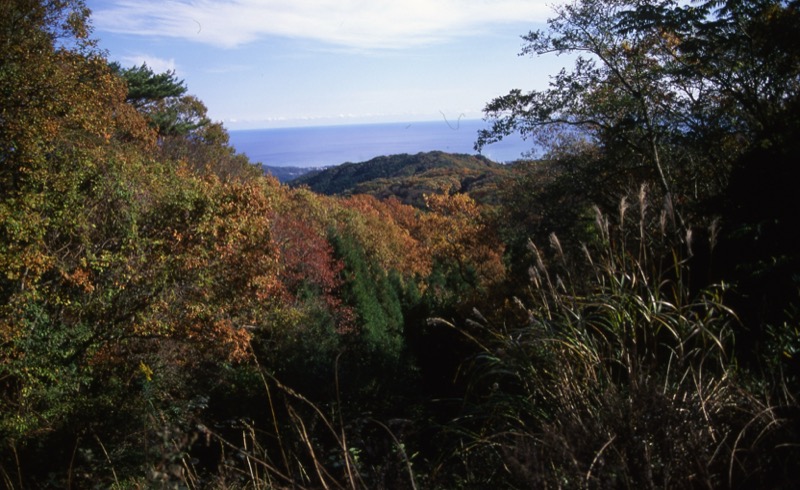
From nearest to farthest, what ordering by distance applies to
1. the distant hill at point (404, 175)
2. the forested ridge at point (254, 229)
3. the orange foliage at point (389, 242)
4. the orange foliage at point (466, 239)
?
the forested ridge at point (254, 229) < the orange foliage at point (466, 239) < the orange foliage at point (389, 242) < the distant hill at point (404, 175)

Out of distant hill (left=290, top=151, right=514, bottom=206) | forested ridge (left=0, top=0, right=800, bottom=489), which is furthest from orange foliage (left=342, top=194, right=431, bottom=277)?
forested ridge (left=0, top=0, right=800, bottom=489)

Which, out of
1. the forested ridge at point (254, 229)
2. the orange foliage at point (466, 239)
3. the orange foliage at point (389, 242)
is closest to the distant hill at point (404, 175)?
the orange foliage at point (389, 242)

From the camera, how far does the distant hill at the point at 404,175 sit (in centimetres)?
5447

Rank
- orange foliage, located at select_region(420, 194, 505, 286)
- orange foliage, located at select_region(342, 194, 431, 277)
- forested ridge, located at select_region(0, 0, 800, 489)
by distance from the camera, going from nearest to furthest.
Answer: forested ridge, located at select_region(0, 0, 800, 489) < orange foliage, located at select_region(420, 194, 505, 286) < orange foliage, located at select_region(342, 194, 431, 277)

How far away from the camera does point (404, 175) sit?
69125mm

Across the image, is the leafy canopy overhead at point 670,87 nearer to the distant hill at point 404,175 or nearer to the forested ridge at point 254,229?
the forested ridge at point 254,229

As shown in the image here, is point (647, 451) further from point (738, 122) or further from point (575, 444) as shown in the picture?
point (738, 122)

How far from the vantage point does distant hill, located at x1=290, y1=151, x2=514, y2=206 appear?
179ft

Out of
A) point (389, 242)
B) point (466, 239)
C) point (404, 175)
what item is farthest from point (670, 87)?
point (404, 175)

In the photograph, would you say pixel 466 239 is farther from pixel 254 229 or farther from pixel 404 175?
pixel 404 175

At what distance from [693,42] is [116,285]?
944 cm

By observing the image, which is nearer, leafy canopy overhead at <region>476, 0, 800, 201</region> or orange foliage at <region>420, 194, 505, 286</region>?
leafy canopy overhead at <region>476, 0, 800, 201</region>

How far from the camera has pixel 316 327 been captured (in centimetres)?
1393

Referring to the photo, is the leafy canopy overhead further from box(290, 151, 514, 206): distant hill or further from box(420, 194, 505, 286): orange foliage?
box(290, 151, 514, 206): distant hill
